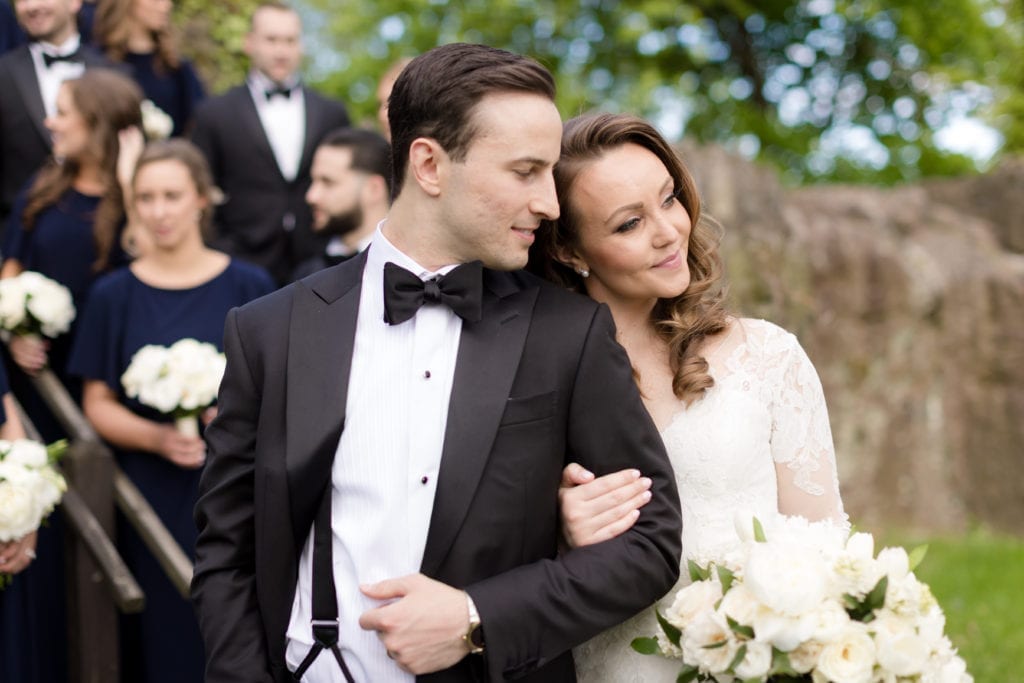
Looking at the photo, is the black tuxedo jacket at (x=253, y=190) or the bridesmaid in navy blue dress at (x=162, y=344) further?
the black tuxedo jacket at (x=253, y=190)

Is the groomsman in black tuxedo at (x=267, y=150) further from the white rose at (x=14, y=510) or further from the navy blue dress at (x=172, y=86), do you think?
the white rose at (x=14, y=510)

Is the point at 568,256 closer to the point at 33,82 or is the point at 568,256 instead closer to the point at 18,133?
the point at 18,133

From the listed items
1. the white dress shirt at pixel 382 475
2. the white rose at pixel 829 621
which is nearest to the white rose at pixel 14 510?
the white dress shirt at pixel 382 475

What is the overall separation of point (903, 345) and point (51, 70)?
6830mm

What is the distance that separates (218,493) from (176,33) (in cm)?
835

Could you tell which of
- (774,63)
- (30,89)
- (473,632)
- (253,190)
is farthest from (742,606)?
(774,63)

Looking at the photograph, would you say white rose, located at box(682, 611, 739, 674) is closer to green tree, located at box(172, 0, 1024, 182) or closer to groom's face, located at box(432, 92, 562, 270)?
groom's face, located at box(432, 92, 562, 270)

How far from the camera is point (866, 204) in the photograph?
11.3 meters

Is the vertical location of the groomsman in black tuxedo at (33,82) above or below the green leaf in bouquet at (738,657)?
above

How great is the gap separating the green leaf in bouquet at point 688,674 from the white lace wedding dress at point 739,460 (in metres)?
0.39

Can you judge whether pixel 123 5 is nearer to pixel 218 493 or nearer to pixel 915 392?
pixel 218 493

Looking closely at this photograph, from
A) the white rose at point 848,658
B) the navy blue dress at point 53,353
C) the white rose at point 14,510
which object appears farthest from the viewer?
the navy blue dress at point 53,353

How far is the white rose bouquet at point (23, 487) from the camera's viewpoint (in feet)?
13.5

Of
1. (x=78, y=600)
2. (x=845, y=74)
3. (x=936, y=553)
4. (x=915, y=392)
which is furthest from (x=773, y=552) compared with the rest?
(x=845, y=74)
